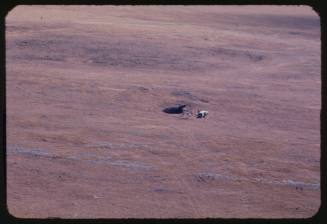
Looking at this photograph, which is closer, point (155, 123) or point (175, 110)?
point (155, 123)

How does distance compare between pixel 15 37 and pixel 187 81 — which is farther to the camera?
pixel 15 37

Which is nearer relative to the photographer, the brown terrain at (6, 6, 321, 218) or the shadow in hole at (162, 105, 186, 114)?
the brown terrain at (6, 6, 321, 218)

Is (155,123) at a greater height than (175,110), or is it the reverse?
(155,123)

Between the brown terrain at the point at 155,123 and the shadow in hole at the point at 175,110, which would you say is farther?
the shadow in hole at the point at 175,110

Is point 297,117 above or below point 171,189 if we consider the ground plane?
below

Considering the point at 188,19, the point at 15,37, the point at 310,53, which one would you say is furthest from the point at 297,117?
the point at 188,19
